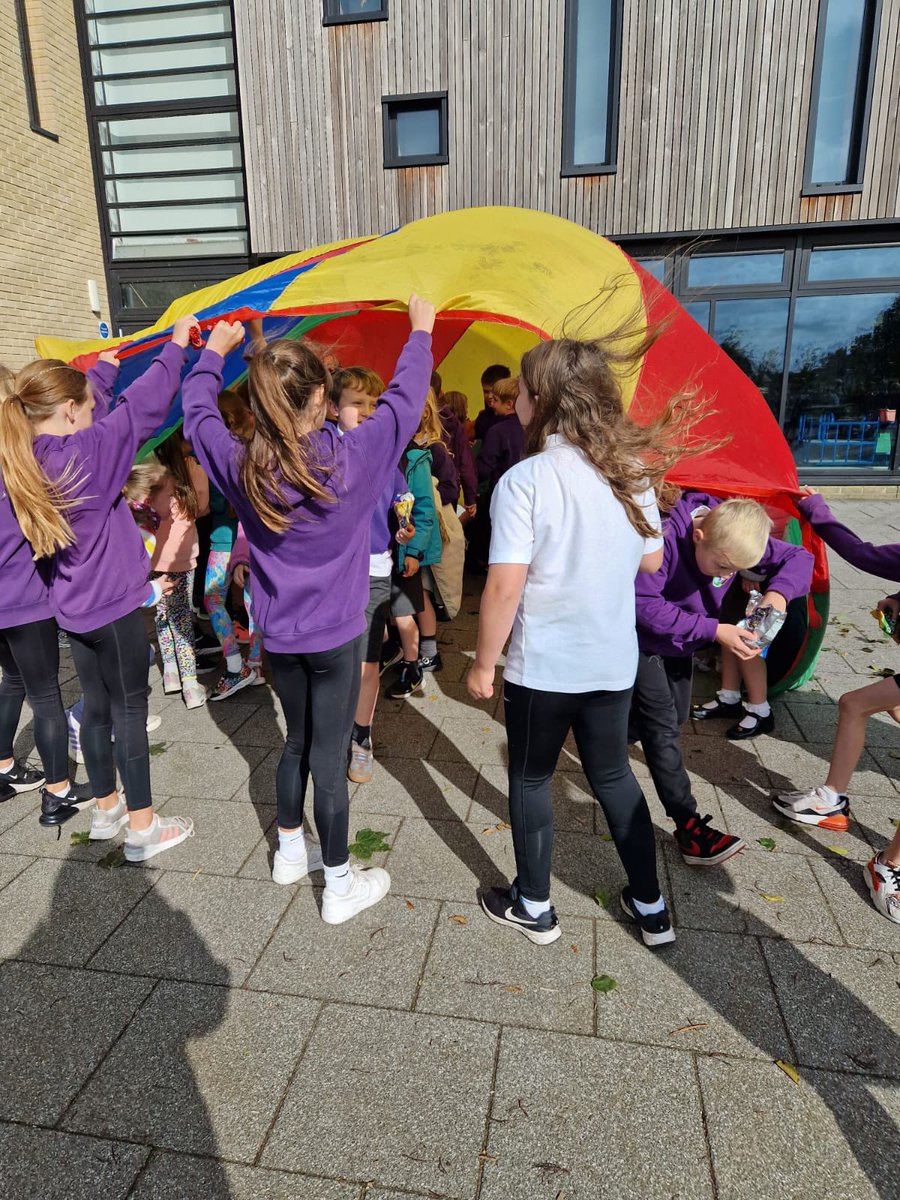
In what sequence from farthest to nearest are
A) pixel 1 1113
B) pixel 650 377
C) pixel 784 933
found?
pixel 650 377 < pixel 784 933 < pixel 1 1113

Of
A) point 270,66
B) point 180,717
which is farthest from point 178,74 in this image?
point 180,717

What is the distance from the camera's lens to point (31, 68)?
36.9 feet

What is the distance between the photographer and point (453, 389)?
25.7ft

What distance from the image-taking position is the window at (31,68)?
11031 mm

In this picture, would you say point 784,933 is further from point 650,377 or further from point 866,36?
point 866,36

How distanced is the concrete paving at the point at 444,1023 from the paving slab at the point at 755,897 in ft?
0.04

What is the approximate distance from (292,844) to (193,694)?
84.2 inches

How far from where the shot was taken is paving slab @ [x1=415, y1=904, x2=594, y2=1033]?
7.68 ft

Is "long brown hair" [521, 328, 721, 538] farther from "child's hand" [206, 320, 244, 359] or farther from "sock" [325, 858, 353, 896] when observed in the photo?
"sock" [325, 858, 353, 896]

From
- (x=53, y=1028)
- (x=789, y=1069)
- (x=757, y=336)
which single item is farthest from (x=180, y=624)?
(x=757, y=336)

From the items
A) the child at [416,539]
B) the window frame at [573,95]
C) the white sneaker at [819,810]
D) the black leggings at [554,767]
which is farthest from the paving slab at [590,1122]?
the window frame at [573,95]

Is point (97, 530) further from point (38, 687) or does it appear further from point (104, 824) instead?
point (104, 824)

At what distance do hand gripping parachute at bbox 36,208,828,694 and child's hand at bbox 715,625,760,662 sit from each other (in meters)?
1.16

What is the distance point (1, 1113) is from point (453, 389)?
691cm
